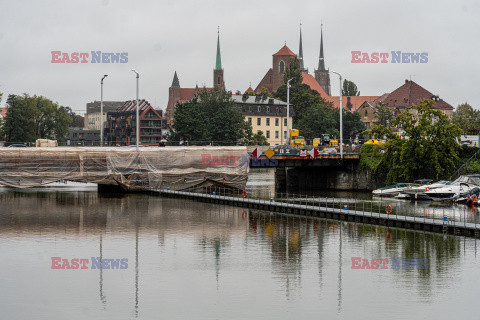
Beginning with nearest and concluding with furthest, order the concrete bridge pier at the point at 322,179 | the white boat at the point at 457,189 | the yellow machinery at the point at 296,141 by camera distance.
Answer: the white boat at the point at 457,189
the concrete bridge pier at the point at 322,179
the yellow machinery at the point at 296,141

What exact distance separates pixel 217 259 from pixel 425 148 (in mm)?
45753

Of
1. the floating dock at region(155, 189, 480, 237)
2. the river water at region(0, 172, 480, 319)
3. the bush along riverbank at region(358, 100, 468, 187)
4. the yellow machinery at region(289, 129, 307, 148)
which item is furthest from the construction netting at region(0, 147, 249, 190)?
the yellow machinery at region(289, 129, 307, 148)

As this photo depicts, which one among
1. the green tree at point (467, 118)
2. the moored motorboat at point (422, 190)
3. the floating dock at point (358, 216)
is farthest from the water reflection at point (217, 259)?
the green tree at point (467, 118)

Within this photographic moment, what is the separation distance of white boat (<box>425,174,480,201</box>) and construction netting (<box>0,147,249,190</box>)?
19963 mm

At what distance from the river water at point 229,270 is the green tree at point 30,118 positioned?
85.2 meters

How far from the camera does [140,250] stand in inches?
1644

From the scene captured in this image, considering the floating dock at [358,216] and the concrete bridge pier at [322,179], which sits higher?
the concrete bridge pier at [322,179]

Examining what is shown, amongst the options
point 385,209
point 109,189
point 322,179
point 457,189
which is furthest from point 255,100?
point 385,209

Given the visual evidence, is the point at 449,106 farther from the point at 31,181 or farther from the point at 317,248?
the point at 317,248

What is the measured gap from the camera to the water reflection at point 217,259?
29734 mm

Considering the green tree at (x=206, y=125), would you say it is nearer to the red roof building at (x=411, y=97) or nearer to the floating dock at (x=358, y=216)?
the floating dock at (x=358, y=216)

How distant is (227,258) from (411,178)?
4536 centimetres

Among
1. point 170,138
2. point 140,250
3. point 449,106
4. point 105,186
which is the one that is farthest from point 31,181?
point 449,106

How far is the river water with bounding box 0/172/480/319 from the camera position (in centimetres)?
2855
